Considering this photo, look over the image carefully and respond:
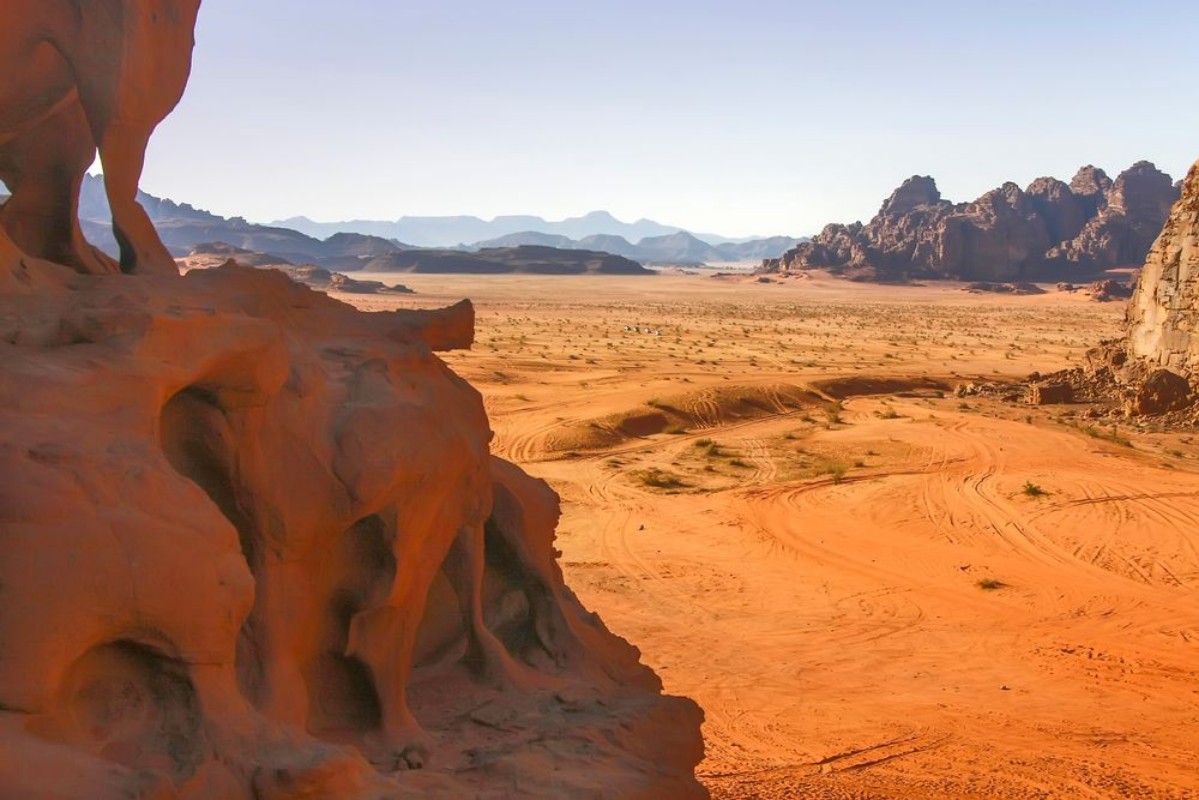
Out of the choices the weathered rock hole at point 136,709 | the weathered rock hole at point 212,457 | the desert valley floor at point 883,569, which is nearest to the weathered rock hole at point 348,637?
the weathered rock hole at point 212,457

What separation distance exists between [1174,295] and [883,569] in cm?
1478

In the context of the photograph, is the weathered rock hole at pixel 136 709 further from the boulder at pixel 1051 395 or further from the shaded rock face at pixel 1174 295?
the boulder at pixel 1051 395

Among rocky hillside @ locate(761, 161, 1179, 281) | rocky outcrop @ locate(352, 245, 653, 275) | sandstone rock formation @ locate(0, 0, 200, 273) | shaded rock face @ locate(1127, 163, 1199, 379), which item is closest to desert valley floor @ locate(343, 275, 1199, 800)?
shaded rock face @ locate(1127, 163, 1199, 379)

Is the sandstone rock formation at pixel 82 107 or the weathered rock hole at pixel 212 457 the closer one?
the weathered rock hole at pixel 212 457

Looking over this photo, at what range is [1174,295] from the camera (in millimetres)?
25234

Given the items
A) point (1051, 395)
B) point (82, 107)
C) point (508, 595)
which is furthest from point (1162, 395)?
point (82, 107)

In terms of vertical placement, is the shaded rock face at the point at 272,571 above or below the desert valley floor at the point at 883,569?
above

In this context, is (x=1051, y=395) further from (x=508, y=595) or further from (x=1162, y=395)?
(x=508, y=595)

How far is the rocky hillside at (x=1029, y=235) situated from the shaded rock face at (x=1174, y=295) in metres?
77.9

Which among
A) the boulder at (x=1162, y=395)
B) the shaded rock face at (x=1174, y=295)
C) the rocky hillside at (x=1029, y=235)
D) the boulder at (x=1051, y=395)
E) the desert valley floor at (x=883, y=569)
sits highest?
the rocky hillside at (x=1029, y=235)

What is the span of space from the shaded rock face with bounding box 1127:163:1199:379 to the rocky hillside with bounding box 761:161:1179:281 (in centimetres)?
7792

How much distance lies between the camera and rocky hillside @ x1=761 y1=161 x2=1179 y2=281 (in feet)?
328

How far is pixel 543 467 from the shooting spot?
20266mm

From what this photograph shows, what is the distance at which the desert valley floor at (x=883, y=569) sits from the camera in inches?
352
